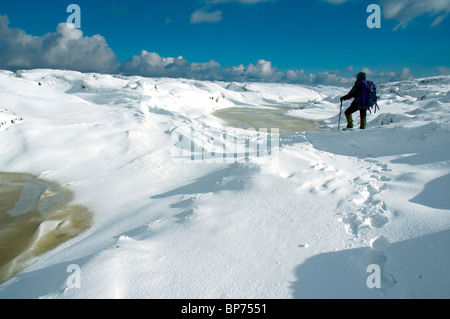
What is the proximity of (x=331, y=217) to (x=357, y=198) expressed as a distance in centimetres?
63

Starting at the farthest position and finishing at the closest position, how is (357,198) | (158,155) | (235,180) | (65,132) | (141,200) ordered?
(65,132) < (158,155) < (141,200) < (235,180) < (357,198)

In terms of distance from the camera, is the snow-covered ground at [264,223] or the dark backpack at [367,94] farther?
the dark backpack at [367,94]

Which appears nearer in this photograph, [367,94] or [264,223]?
[264,223]

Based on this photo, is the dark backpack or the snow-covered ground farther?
the dark backpack

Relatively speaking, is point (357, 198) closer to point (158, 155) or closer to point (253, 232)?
point (253, 232)

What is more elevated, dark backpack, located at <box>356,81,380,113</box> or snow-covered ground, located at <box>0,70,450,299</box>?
dark backpack, located at <box>356,81,380,113</box>

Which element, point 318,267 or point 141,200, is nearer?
point 318,267

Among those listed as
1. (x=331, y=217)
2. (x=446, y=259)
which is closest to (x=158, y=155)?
(x=331, y=217)

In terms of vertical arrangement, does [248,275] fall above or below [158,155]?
below

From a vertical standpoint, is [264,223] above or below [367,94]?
below

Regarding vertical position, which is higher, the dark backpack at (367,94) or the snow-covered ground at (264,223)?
the dark backpack at (367,94)

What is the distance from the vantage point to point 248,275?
2225mm
